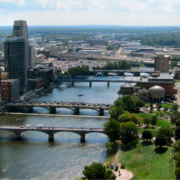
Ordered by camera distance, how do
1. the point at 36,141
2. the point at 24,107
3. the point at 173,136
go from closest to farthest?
1. the point at 173,136
2. the point at 36,141
3. the point at 24,107

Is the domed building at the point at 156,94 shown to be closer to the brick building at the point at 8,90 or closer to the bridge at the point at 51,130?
the bridge at the point at 51,130

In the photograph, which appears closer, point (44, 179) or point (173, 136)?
point (44, 179)

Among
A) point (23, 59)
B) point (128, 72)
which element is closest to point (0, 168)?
point (23, 59)

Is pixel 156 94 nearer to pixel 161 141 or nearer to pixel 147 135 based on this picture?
pixel 147 135

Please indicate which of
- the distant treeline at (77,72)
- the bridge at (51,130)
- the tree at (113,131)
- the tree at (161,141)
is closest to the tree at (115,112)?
the bridge at (51,130)

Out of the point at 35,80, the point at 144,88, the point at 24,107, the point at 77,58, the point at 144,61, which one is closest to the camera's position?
the point at 24,107

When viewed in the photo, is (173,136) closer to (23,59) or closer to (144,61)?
(23,59)

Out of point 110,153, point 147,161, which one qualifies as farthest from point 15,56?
point 147,161

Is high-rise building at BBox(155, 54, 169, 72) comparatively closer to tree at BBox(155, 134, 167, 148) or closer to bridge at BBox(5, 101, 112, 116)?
bridge at BBox(5, 101, 112, 116)
